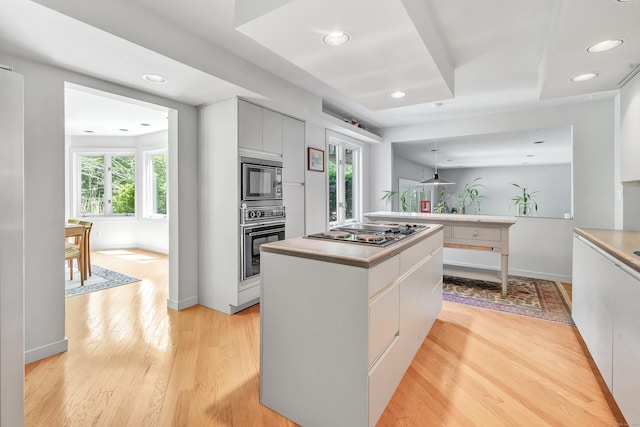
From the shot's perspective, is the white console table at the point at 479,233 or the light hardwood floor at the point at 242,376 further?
the white console table at the point at 479,233

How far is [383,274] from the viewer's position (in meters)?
1.50

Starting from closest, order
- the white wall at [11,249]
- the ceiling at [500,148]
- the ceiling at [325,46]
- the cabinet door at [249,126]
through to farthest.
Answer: the white wall at [11,249] < the ceiling at [325,46] < the cabinet door at [249,126] < the ceiling at [500,148]

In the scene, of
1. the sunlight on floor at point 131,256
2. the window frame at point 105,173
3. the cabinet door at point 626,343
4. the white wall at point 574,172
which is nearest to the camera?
the cabinet door at point 626,343

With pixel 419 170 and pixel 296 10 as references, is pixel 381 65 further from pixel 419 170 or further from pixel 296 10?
pixel 419 170

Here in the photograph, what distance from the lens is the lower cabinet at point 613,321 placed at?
1.35 m

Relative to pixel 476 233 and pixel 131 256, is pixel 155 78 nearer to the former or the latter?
pixel 476 233

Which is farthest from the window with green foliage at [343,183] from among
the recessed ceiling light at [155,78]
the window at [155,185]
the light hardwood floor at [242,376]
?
the window at [155,185]

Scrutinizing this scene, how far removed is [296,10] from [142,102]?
6.48ft

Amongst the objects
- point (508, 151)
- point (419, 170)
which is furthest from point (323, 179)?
point (419, 170)

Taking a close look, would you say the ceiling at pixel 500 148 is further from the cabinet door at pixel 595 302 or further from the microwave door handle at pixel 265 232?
the microwave door handle at pixel 265 232

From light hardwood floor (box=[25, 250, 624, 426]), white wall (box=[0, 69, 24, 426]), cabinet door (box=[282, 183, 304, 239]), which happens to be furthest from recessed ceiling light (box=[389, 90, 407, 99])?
white wall (box=[0, 69, 24, 426])

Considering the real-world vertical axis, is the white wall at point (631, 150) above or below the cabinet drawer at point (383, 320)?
above

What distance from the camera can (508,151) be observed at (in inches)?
263

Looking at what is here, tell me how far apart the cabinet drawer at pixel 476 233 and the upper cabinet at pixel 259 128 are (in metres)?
2.33
